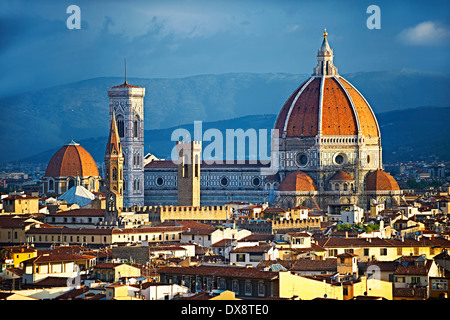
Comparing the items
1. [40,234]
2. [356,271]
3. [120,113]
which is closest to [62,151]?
[120,113]

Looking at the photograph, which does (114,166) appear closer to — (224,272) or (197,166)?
(197,166)

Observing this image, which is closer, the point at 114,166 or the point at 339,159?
the point at 114,166

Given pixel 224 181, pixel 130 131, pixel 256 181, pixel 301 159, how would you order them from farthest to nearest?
pixel 224 181, pixel 256 181, pixel 130 131, pixel 301 159

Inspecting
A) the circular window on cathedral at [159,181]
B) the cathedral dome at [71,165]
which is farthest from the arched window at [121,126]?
the circular window on cathedral at [159,181]

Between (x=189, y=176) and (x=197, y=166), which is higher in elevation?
(x=197, y=166)

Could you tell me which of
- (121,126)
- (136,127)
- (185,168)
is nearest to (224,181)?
(136,127)
